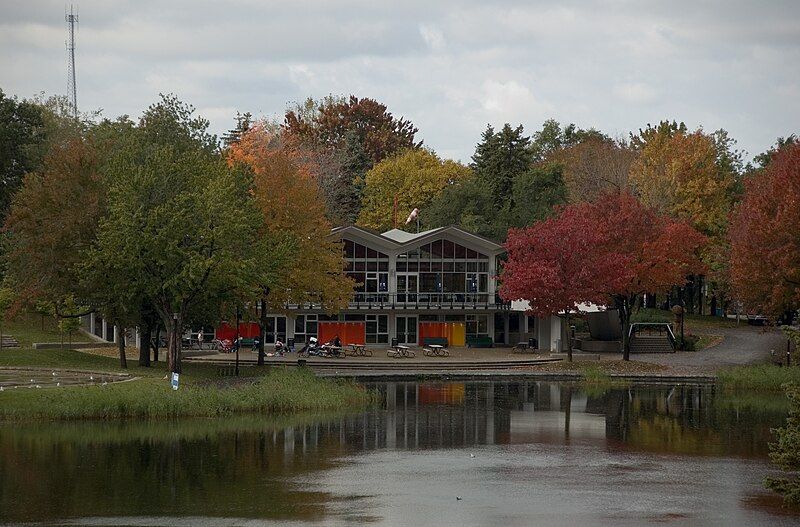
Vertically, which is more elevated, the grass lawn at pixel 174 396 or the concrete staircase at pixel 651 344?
the concrete staircase at pixel 651 344

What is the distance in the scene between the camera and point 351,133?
97562 millimetres

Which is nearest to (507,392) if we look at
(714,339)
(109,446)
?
(109,446)

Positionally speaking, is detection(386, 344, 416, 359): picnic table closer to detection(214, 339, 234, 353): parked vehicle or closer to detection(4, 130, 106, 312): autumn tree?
detection(214, 339, 234, 353): parked vehicle

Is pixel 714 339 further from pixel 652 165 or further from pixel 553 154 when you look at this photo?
pixel 553 154

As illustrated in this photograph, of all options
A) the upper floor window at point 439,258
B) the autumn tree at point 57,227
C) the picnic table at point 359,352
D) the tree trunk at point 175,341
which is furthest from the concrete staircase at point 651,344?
the autumn tree at point 57,227

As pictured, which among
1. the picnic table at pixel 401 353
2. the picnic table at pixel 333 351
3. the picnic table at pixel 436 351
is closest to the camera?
the picnic table at pixel 333 351

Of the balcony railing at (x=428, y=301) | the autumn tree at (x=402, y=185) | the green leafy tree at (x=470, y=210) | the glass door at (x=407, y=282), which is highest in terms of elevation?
the autumn tree at (x=402, y=185)

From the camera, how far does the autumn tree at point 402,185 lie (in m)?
86.6

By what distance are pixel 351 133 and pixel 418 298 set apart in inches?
1350

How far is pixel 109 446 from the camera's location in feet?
92.9

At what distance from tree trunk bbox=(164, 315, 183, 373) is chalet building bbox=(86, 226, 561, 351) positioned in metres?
20.6

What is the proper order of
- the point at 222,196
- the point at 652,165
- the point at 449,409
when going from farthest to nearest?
the point at 652,165, the point at 222,196, the point at 449,409

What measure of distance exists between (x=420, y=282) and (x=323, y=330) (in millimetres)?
6491

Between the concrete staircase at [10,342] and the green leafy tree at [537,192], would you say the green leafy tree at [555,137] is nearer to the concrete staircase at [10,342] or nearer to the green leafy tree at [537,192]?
the green leafy tree at [537,192]
